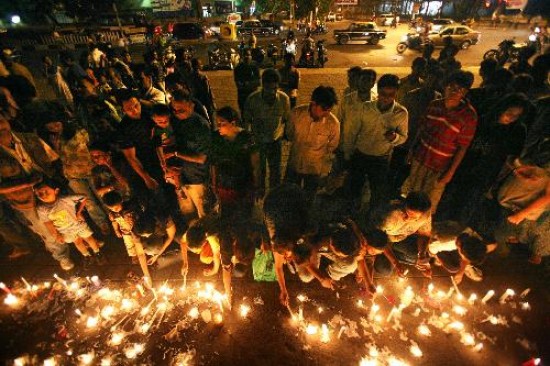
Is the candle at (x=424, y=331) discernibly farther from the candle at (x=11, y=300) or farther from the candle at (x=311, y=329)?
the candle at (x=11, y=300)

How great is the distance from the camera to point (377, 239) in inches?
130

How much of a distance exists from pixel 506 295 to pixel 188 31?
2514cm

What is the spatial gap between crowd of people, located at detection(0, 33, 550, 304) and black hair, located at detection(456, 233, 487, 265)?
1 centimetres

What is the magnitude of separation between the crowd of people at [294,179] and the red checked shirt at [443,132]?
1cm

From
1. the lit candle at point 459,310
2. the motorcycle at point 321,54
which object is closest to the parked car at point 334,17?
the motorcycle at point 321,54

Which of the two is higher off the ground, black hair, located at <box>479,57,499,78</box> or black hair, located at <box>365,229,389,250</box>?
black hair, located at <box>479,57,499,78</box>

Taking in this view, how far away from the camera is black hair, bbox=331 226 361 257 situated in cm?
313

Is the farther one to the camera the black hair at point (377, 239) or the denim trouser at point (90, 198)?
the denim trouser at point (90, 198)

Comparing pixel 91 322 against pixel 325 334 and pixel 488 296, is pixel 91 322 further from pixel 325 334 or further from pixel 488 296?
pixel 488 296

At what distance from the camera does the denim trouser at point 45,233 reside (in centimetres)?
390

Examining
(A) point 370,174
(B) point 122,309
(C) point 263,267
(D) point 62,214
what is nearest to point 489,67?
(A) point 370,174

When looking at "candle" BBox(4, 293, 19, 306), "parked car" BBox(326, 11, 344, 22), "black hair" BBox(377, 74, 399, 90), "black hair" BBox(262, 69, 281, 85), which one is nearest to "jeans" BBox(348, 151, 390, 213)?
"black hair" BBox(377, 74, 399, 90)

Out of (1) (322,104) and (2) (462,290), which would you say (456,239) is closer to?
(2) (462,290)

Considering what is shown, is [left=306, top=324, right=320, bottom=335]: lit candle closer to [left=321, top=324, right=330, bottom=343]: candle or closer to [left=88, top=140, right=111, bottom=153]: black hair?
[left=321, top=324, right=330, bottom=343]: candle
